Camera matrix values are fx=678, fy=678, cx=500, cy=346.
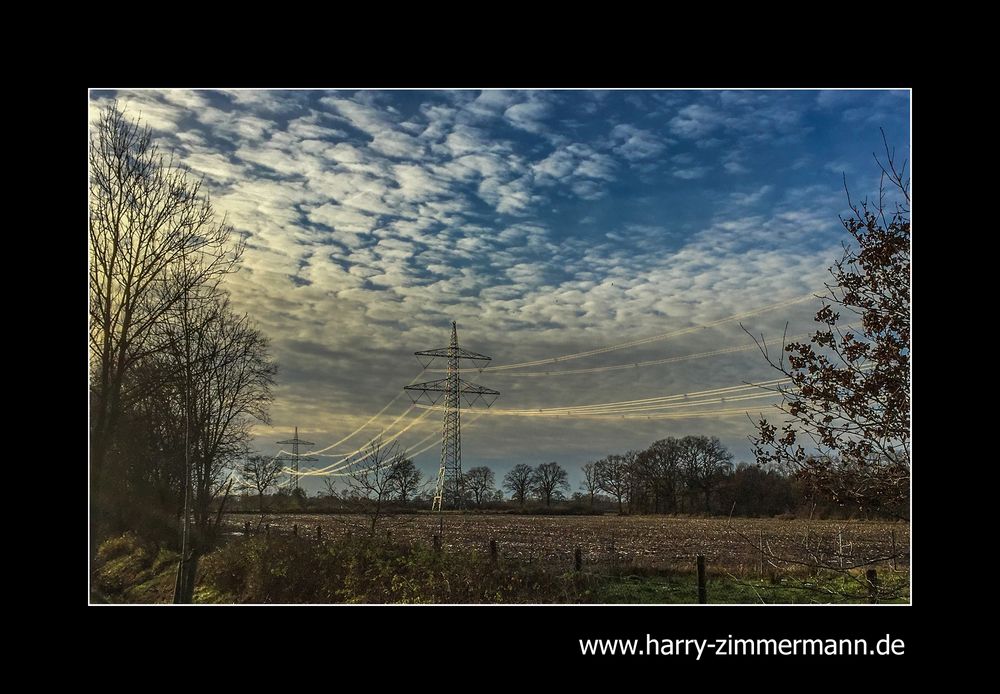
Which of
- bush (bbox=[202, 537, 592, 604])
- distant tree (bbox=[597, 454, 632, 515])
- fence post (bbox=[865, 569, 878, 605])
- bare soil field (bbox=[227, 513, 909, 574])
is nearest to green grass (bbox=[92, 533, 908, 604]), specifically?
bush (bbox=[202, 537, 592, 604])

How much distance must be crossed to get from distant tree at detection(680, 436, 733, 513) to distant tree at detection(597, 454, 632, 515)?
2914mm

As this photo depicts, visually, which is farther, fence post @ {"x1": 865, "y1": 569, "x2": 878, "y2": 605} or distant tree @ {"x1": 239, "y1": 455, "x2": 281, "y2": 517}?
distant tree @ {"x1": 239, "y1": 455, "x2": 281, "y2": 517}

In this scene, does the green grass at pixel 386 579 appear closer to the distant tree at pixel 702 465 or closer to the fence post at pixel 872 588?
the fence post at pixel 872 588

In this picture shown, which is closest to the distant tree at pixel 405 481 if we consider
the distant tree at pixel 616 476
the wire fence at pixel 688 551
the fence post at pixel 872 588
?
the wire fence at pixel 688 551

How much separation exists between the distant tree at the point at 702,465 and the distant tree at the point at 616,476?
2914mm

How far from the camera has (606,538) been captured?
832 inches

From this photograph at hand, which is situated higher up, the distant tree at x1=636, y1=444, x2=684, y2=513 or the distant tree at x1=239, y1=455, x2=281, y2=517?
the distant tree at x1=239, y1=455, x2=281, y2=517

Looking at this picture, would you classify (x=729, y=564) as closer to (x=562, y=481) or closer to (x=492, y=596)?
(x=492, y=596)

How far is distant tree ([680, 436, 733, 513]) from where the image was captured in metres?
32.2

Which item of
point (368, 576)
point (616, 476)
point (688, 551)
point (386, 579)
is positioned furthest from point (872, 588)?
point (616, 476)

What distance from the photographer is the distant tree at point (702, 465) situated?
32188 mm

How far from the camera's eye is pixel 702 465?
33062 mm

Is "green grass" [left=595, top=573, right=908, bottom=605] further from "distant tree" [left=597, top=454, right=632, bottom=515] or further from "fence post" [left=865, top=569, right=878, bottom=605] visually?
"distant tree" [left=597, top=454, right=632, bottom=515]
